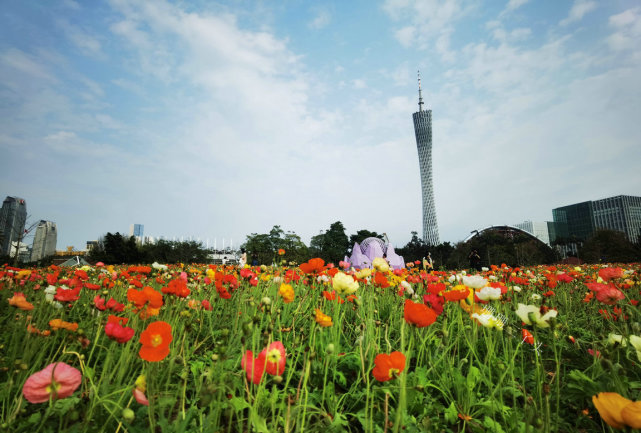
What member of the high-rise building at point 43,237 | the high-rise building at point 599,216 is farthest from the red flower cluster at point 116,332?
the high-rise building at point 599,216

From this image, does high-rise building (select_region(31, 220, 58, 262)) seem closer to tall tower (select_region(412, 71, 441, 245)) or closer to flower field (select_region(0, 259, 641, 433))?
flower field (select_region(0, 259, 641, 433))

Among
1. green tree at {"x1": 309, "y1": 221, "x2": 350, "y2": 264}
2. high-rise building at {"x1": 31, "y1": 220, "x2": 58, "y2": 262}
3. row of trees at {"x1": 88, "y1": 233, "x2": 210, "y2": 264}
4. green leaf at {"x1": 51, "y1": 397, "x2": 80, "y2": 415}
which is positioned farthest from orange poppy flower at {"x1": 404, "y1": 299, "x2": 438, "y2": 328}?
green tree at {"x1": 309, "y1": 221, "x2": 350, "y2": 264}

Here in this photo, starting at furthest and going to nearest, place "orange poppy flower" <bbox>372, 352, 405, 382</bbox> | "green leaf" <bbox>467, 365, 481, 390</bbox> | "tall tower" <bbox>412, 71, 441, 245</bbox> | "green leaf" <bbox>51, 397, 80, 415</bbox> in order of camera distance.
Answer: "tall tower" <bbox>412, 71, 441, 245</bbox> → "green leaf" <bbox>467, 365, 481, 390</bbox> → "green leaf" <bbox>51, 397, 80, 415</bbox> → "orange poppy flower" <bbox>372, 352, 405, 382</bbox>

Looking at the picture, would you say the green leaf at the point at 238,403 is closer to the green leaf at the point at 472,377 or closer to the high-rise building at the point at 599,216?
the green leaf at the point at 472,377

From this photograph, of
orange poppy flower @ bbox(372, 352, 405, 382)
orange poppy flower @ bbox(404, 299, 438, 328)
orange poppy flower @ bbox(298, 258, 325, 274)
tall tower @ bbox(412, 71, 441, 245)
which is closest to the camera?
orange poppy flower @ bbox(372, 352, 405, 382)

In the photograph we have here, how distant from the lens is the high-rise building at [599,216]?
8688 cm

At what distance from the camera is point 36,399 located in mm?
891

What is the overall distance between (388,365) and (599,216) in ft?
406

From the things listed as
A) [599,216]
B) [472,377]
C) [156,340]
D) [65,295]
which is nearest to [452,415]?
[472,377]

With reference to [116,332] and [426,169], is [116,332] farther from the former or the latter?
[426,169]

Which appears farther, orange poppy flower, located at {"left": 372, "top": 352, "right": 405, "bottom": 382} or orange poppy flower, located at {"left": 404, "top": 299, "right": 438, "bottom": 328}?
orange poppy flower, located at {"left": 404, "top": 299, "right": 438, "bottom": 328}

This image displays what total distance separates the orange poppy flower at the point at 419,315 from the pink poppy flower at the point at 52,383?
3.42ft

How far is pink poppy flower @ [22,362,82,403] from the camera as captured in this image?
2.93 feet

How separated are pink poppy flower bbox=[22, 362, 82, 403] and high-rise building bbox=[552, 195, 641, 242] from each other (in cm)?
10429
